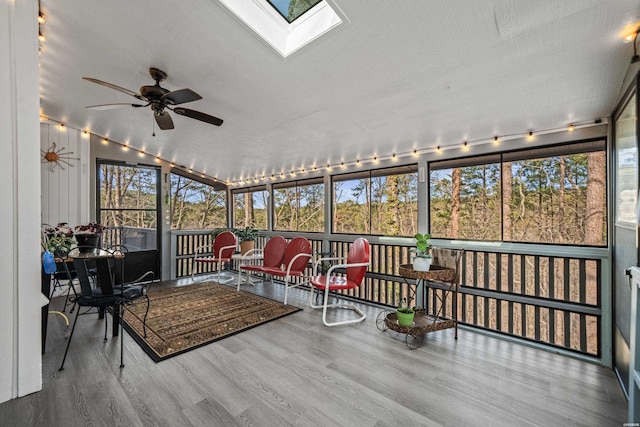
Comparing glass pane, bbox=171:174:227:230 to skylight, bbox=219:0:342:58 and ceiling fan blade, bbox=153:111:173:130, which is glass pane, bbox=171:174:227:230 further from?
skylight, bbox=219:0:342:58

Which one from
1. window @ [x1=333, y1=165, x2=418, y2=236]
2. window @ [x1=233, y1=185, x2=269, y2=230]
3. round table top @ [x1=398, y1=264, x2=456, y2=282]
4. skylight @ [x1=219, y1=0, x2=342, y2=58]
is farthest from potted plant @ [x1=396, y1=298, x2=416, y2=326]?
window @ [x1=233, y1=185, x2=269, y2=230]

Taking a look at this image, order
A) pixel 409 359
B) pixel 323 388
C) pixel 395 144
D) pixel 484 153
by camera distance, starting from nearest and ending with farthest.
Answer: pixel 323 388 < pixel 409 359 < pixel 484 153 < pixel 395 144

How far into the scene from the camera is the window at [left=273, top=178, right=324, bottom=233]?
539 centimetres

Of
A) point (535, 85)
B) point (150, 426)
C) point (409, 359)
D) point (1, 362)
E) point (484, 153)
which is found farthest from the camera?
point (484, 153)

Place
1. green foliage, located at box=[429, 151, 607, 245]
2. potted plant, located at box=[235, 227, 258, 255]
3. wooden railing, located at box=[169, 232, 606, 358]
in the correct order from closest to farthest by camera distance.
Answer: wooden railing, located at box=[169, 232, 606, 358], green foliage, located at box=[429, 151, 607, 245], potted plant, located at box=[235, 227, 258, 255]

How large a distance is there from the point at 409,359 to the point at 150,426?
1.98m

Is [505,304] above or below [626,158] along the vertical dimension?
below

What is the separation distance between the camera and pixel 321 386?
200cm

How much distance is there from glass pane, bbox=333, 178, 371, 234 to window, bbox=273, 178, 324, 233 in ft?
1.61

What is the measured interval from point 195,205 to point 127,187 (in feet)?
4.61

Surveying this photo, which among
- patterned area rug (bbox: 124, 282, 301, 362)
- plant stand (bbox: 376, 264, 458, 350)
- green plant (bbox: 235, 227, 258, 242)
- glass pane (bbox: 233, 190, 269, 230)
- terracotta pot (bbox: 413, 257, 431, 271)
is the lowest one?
patterned area rug (bbox: 124, 282, 301, 362)

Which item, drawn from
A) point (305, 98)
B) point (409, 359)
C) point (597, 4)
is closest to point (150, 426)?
point (409, 359)

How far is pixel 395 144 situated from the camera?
11.6ft

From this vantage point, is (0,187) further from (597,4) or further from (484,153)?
(484,153)
